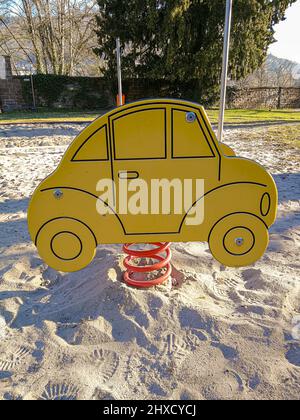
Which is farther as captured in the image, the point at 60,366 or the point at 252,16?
Answer: the point at 252,16

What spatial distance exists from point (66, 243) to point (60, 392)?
0.77 metres

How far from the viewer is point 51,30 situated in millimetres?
18469

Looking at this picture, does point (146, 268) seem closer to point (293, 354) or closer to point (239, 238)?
point (239, 238)

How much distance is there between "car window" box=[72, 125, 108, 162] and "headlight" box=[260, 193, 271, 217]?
0.77 m

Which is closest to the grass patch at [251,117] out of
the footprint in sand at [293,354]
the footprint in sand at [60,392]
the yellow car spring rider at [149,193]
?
the footprint in sand at [293,354]

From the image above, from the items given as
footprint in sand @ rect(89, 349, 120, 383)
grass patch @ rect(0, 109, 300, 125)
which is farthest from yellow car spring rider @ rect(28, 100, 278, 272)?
grass patch @ rect(0, 109, 300, 125)

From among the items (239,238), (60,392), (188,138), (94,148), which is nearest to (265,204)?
(239,238)

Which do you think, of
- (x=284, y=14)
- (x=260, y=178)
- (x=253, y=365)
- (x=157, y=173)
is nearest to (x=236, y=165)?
(x=260, y=178)

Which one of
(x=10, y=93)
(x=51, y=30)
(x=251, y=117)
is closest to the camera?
(x=251, y=117)

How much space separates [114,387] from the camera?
5.58 ft

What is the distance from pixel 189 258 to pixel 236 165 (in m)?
1.52

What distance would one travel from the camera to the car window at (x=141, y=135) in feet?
4.71

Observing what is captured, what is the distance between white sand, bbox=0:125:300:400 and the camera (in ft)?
5.63

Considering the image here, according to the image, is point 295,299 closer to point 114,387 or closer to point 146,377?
point 146,377
